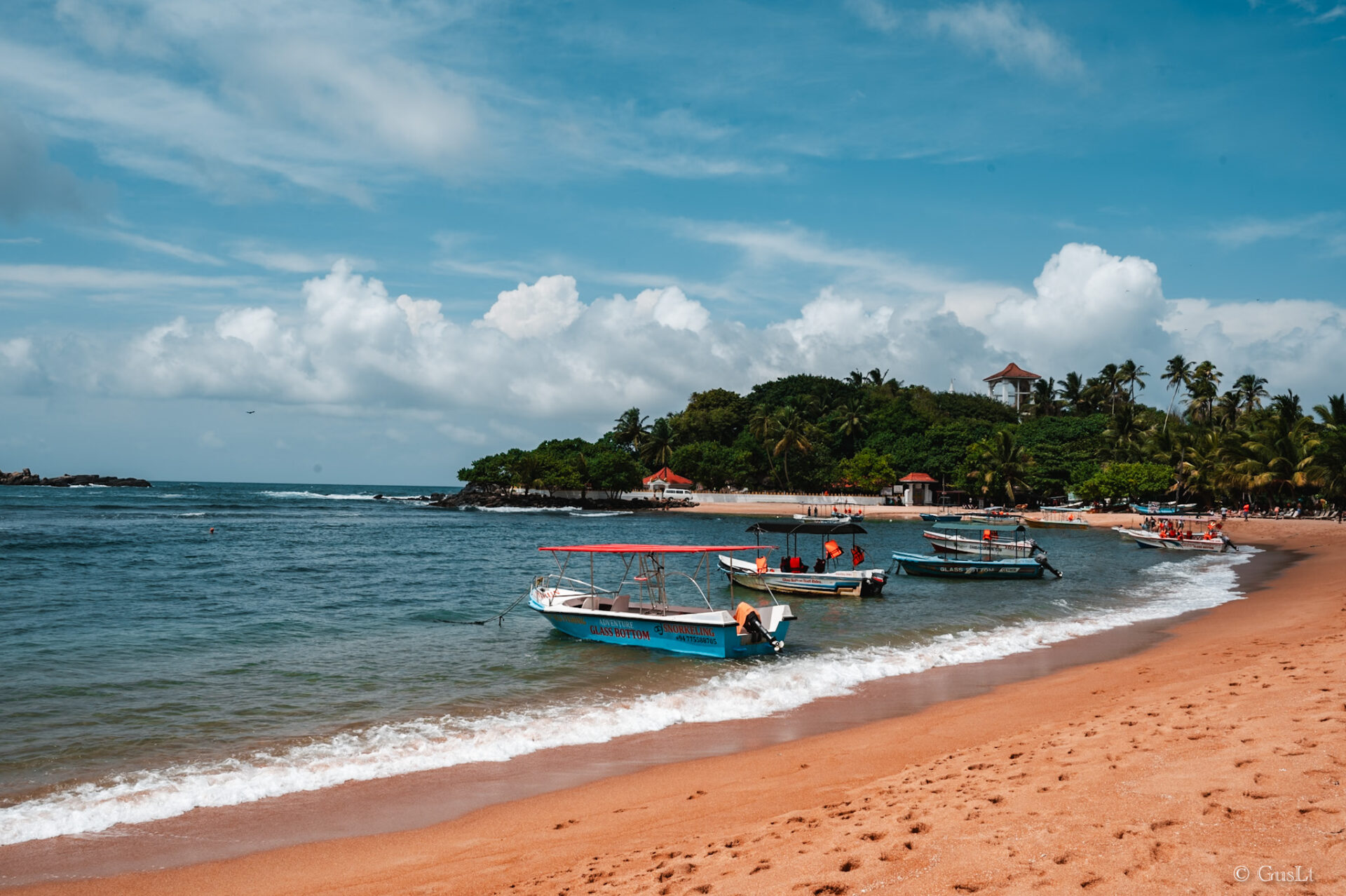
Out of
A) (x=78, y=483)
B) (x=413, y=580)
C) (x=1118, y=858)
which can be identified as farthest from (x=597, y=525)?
(x=78, y=483)

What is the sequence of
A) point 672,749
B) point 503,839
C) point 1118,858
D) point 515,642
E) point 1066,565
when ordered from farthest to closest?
point 1066,565 < point 515,642 < point 672,749 < point 503,839 < point 1118,858

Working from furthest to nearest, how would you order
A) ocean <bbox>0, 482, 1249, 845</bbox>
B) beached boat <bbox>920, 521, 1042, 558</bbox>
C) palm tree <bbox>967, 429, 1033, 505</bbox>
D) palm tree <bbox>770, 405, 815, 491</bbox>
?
palm tree <bbox>770, 405, 815, 491</bbox> < palm tree <bbox>967, 429, 1033, 505</bbox> < beached boat <bbox>920, 521, 1042, 558</bbox> < ocean <bbox>0, 482, 1249, 845</bbox>

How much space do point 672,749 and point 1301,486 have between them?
66.7 meters

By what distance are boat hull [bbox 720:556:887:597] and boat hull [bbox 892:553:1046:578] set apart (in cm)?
655

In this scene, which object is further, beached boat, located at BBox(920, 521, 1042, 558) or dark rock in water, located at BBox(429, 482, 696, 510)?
dark rock in water, located at BBox(429, 482, 696, 510)

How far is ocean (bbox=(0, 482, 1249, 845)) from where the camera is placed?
10656 millimetres

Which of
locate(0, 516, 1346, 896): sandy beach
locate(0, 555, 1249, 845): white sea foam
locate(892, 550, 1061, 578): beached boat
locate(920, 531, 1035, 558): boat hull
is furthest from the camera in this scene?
locate(920, 531, 1035, 558): boat hull

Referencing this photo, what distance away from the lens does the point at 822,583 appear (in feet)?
94.8

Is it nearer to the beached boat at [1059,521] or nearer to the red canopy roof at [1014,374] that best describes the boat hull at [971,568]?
the beached boat at [1059,521]

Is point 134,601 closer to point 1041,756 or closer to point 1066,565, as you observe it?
point 1041,756

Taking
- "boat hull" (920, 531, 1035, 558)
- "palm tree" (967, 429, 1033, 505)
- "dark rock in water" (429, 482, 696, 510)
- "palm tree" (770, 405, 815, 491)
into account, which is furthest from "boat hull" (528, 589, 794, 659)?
"dark rock in water" (429, 482, 696, 510)

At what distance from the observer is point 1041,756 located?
8273mm

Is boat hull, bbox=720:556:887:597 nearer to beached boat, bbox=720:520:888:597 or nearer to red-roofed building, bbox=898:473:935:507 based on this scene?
beached boat, bbox=720:520:888:597

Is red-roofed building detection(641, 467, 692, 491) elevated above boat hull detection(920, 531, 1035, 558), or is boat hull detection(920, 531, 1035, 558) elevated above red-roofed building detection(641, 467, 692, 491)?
red-roofed building detection(641, 467, 692, 491)
